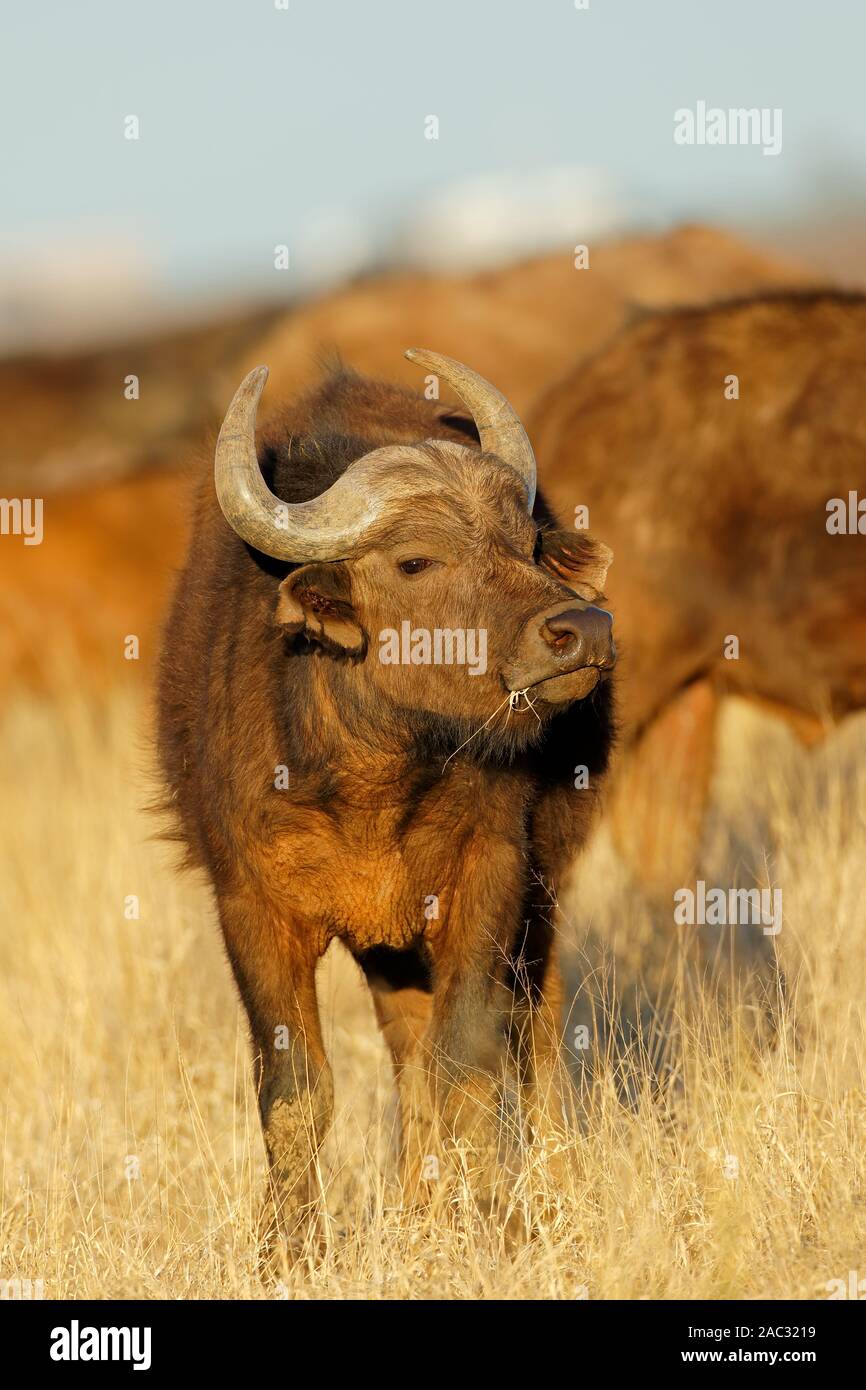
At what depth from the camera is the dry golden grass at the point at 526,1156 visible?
489 centimetres

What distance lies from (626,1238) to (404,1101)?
3.91 ft

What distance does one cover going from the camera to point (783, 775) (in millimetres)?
11117

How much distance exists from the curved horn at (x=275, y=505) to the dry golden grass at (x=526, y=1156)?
184 cm

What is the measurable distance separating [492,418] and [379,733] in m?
1.01

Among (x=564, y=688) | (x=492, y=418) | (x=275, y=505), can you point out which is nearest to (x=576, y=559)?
(x=492, y=418)

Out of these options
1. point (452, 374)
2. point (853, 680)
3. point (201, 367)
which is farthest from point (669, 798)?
point (201, 367)

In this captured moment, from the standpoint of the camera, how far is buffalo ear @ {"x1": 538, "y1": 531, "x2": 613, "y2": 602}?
5.41m

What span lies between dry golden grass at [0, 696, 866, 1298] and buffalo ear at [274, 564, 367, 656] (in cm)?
156

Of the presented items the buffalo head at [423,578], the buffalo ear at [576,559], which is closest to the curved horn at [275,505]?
the buffalo head at [423,578]
